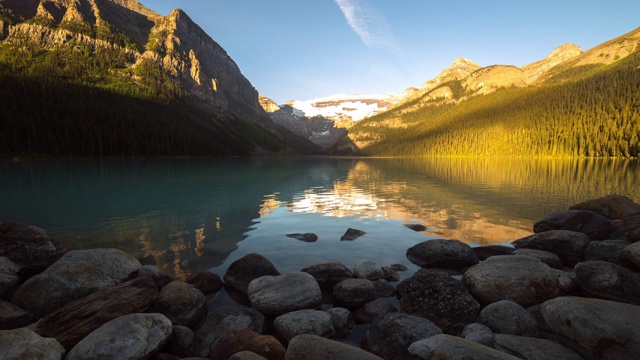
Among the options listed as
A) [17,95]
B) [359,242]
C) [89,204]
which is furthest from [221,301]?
[17,95]

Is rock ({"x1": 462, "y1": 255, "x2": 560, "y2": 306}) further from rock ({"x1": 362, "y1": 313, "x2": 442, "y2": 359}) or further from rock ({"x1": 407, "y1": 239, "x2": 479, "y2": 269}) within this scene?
rock ({"x1": 362, "y1": 313, "x2": 442, "y2": 359})

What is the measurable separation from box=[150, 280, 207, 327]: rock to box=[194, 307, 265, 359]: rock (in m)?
0.38

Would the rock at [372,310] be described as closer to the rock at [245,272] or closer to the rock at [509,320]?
the rock at [509,320]

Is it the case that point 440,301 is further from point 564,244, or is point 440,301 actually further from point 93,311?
point 93,311

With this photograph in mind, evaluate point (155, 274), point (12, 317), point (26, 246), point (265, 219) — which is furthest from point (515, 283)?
point (26, 246)

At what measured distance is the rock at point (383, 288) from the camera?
11609 millimetres

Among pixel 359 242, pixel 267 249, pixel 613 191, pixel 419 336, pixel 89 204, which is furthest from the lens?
pixel 613 191

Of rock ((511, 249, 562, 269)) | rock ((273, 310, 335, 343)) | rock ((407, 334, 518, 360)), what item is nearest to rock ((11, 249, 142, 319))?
rock ((273, 310, 335, 343))

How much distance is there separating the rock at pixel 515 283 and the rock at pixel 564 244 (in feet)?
16.1

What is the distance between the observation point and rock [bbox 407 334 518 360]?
18.8 ft

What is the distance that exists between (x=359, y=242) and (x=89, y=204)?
27788 mm

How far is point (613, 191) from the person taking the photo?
3762 centimetres

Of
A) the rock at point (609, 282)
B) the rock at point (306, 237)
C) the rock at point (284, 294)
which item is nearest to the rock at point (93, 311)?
the rock at point (284, 294)

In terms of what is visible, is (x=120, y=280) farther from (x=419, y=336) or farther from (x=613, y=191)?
(x=613, y=191)
